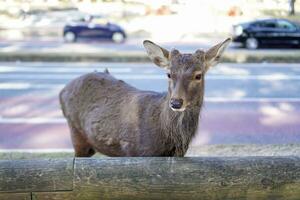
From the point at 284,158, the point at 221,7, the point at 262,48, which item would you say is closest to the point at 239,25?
the point at 262,48

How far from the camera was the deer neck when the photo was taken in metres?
4.63

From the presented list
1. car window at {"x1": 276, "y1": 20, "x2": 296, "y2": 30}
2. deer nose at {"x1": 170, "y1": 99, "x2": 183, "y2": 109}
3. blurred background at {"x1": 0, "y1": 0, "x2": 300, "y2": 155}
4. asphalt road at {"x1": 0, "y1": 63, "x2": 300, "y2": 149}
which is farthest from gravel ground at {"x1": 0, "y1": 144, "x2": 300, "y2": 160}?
car window at {"x1": 276, "y1": 20, "x2": 296, "y2": 30}

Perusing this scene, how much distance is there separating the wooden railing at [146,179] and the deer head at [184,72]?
0.83 meters

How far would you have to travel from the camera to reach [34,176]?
3.54 metres

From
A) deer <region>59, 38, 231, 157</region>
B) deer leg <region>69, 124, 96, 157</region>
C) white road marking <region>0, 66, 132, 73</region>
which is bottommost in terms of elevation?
white road marking <region>0, 66, 132, 73</region>

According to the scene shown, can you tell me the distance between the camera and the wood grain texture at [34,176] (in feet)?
11.5

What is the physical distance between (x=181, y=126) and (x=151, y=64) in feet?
51.4

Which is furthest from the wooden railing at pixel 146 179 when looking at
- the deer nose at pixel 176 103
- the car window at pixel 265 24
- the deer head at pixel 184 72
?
the car window at pixel 265 24

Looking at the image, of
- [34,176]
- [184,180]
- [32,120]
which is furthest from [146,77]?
[34,176]

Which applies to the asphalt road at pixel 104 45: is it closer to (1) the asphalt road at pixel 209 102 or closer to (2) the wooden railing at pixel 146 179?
(1) the asphalt road at pixel 209 102

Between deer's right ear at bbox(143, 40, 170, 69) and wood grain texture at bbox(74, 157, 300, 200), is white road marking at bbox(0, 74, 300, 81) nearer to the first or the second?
deer's right ear at bbox(143, 40, 170, 69)

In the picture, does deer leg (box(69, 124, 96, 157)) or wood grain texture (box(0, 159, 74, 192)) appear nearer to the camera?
wood grain texture (box(0, 159, 74, 192))

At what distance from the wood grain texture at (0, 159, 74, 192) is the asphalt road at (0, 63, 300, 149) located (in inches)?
230

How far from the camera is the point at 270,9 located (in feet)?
141
